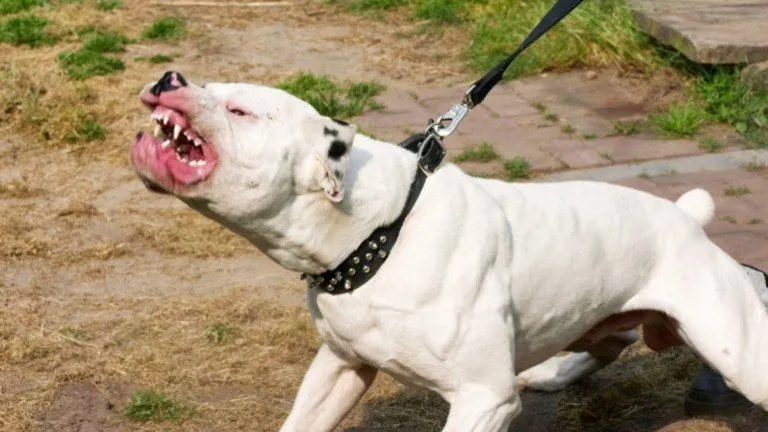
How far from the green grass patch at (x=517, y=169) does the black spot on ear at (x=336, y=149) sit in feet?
13.0

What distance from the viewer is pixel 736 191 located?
7.11 metres

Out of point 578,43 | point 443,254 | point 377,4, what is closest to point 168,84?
point 443,254

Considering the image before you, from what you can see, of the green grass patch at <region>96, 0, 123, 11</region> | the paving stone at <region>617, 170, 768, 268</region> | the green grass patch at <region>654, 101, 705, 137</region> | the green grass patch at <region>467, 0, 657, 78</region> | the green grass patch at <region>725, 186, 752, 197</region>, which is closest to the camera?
the paving stone at <region>617, 170, 768, 268</region>

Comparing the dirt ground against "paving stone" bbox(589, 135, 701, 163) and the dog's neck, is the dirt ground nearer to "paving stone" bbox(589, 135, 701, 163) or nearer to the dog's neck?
the dog's neck

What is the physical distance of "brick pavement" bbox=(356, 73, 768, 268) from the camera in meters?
6.91

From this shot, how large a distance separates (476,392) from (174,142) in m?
1.11

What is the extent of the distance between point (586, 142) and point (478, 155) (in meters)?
0.75

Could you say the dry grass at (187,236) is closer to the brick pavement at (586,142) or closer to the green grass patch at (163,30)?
the brick pavement at (586,142)

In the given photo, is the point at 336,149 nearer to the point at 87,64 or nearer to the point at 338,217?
the point at 338,217

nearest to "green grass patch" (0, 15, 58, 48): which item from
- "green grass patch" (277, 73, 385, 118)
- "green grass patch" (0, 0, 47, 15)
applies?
"green grass patch" (0, 0, 47, 15)

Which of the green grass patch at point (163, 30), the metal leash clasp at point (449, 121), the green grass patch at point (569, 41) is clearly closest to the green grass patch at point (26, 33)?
the green grass patch at point (163, 30)

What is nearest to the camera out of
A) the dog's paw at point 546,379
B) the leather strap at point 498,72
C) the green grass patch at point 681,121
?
the leather strap at point 498,72

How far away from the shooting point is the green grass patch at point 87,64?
962cm

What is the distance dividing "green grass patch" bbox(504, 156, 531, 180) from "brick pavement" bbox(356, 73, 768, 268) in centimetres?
5
